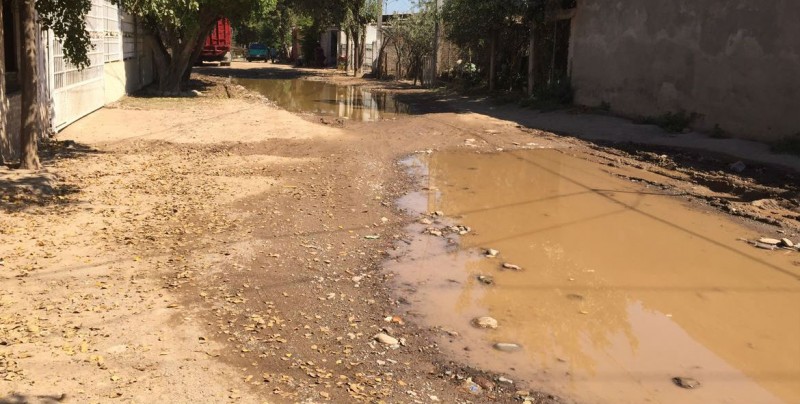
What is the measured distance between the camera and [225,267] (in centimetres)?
607

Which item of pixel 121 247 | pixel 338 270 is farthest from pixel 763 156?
pixel 121 247

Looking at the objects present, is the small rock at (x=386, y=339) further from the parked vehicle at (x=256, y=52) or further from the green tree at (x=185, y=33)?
the parked vehicle at (x=256, y=52)

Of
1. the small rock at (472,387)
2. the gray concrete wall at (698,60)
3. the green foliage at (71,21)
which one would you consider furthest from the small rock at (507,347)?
the gray concrete wall at (698,60)

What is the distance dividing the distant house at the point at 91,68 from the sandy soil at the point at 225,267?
97cm

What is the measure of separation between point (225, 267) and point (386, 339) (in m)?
1.99

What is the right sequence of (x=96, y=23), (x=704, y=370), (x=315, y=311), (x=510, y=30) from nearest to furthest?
1. (x=704, y=370)
2. (x=315, y=311)
3. (x=96, y=23)
4. (x=510, y=30)

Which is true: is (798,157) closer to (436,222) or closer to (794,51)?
(794,51)

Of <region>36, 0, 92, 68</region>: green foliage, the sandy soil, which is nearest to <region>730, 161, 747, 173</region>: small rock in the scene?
the sandy soil

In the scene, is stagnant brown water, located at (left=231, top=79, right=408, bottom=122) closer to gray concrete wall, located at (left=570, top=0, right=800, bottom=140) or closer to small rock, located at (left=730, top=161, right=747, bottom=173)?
gray concrete wall, located at (left=570, top=0, right=800, bottom=140)

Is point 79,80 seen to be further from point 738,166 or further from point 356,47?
point 356,47

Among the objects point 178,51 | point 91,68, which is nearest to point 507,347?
point 91,68

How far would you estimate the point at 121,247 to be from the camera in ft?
21.3

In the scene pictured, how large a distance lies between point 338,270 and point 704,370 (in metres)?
3.11

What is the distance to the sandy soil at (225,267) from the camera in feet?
13.5
